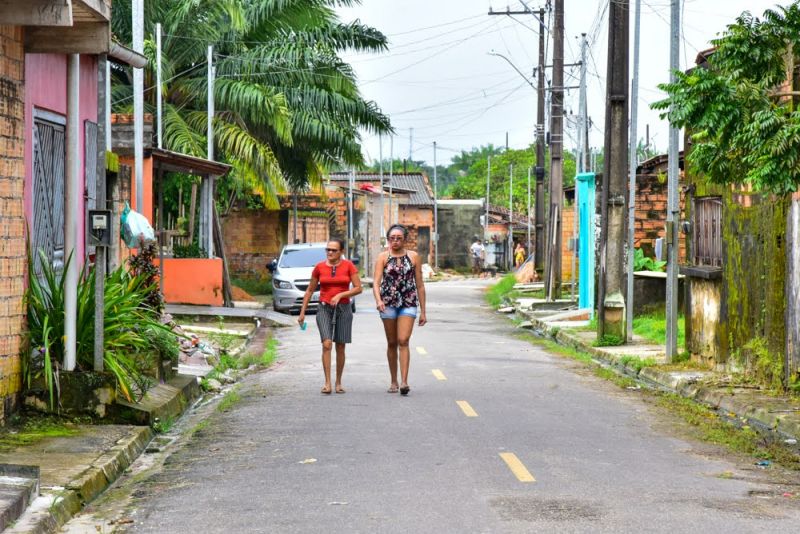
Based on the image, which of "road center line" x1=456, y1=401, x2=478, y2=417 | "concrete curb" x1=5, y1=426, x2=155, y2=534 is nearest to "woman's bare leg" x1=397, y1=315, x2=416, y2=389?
"road center line" x1=456, y1=401, x2=478, y2=417

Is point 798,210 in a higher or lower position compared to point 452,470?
higher

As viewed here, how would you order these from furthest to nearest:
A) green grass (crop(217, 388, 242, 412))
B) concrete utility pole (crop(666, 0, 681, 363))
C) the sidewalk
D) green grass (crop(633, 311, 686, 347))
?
green grass (crop(633, 311, 686, 347)) → concrete utility pole (crop(666, 0, 681, 363)) → green grass (crop(217, 388, 242, 412)) → the sidewalk

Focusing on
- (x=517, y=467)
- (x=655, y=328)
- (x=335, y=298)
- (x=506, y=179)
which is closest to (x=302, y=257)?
(x=655, y=328)

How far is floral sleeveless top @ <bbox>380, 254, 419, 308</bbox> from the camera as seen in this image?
46.6 feet

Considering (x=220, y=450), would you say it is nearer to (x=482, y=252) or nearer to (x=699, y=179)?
(x=699, y=179)

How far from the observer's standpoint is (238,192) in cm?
3872

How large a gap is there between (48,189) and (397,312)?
412 centimetres

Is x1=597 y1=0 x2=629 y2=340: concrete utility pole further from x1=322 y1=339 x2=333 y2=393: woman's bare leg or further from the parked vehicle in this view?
the parked vehicle

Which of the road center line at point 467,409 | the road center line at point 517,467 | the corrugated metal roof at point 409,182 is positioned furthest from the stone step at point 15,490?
the corrugated metal roof at point 409,182

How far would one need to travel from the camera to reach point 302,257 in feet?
108

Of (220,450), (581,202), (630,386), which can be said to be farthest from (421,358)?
(581,202)

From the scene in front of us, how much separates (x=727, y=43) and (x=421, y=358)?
902cm

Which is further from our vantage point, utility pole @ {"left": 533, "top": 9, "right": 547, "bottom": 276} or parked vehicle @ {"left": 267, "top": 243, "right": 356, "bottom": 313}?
utility pole @ {"left": 533, "top": 9, "right": 547, "bottom": 276}

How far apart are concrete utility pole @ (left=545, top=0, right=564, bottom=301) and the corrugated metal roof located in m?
37.3
